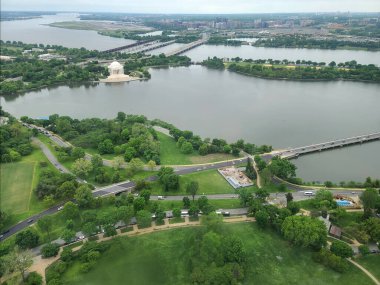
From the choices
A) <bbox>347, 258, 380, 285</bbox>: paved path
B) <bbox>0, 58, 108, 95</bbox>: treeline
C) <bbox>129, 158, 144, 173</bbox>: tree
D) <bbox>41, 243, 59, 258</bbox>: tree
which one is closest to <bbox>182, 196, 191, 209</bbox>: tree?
<bbox>129, 158, 144, 173</bbox>: tree

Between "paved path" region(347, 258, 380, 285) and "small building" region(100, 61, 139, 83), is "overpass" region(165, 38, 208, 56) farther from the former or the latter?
"paved path" region(347, 258, 380, 285)

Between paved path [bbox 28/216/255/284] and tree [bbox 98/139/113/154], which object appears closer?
paved path [bbox 28/216/255/284]

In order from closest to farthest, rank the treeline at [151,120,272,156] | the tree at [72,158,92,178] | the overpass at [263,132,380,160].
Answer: the tree at [72,158,92,178], the treeline at [151,120,272,156], the overpass at [263,132,380,160]

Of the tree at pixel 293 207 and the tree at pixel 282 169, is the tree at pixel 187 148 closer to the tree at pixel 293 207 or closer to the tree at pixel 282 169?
the tree at pixel 282 169

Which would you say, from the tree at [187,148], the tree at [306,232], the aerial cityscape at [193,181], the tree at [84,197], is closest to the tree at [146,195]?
the aerial cityscape at [193,181]

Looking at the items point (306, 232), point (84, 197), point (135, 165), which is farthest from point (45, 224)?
point (306, 232)

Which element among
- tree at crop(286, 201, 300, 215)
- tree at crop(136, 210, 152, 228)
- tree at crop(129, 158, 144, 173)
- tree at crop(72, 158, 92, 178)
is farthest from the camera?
tree at crop(129, 158, 144, 173)

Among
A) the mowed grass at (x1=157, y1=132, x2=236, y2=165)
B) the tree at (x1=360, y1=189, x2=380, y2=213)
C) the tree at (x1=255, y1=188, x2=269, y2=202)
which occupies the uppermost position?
the tree at (x1=360, y1=189, x2=380, y2=213)
